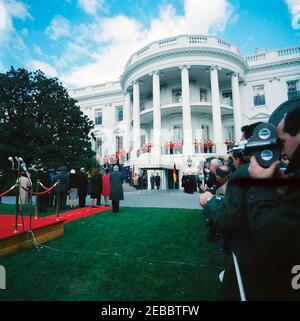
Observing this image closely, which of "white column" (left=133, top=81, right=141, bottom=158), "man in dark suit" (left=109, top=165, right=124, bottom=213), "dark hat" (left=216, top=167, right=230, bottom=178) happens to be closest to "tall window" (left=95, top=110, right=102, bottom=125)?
"white column" (left=133, top=81, right=141, bottom=158)

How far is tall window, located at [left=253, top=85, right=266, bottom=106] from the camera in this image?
1923 cm

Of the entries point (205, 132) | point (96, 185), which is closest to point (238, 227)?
point (96, 185)

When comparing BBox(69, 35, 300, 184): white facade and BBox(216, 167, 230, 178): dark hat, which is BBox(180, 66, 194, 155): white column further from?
BBox(216, 167, 230, 178): dark hat

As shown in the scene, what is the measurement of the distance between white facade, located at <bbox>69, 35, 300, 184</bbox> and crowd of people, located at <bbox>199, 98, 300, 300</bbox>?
13841 millimetres

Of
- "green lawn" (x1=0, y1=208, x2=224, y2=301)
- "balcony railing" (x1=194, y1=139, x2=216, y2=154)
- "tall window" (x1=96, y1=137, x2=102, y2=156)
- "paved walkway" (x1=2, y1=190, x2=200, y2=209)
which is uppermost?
"tall window" (x1=96, y1=137, x2=102, y2=156)

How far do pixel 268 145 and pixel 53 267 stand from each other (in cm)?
313

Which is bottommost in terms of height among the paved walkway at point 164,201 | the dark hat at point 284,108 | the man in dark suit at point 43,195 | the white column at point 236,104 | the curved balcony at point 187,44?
the paved walkway at point 164,201

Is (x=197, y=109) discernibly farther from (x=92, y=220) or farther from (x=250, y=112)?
(x=92, y=220)

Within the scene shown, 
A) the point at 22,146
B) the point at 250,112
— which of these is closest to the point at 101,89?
the point at 22,146

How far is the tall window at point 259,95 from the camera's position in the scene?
1923 centimetres

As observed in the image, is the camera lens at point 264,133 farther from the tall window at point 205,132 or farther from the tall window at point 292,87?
the tall window at point 292,87

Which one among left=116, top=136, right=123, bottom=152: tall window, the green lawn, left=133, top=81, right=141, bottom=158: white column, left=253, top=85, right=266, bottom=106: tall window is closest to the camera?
the green lawn

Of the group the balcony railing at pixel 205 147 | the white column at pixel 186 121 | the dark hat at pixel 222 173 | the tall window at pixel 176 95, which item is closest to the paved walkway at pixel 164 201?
the white column at pixel 186 121
